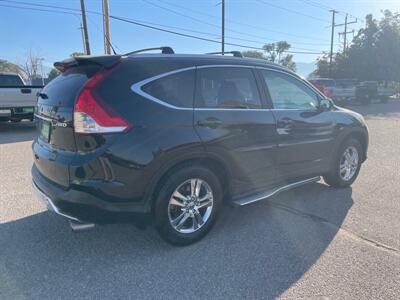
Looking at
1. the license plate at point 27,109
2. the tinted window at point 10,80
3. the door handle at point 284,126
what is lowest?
the license plate at point 27,109

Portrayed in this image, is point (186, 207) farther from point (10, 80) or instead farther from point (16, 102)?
point (10, 80)

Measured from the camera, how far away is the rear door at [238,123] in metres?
3.43

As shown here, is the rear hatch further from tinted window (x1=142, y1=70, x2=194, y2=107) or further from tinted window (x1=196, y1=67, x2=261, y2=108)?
tinted window (x1=196, y1=67, x2=261, y2=108)

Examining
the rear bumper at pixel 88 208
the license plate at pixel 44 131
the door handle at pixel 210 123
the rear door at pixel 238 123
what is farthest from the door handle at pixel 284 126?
the license plate at pixel 44 131

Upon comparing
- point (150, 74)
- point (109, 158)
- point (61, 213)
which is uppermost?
point (150, 74)

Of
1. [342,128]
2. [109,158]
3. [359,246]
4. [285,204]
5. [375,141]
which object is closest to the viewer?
[109,158]

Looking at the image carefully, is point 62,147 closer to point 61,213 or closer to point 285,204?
point 61,213

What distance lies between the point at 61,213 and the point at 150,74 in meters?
1.45

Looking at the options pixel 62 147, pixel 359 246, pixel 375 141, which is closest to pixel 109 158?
pixel 62 147

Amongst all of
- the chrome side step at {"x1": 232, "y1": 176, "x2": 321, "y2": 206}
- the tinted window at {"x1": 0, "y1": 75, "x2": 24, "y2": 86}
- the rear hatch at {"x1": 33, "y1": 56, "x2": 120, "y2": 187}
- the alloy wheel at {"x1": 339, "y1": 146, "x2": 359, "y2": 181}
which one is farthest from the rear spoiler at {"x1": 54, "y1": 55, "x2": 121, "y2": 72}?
the tinted window at {"x1": 0, "y1": 75, "x2": 24, "y2": 86}

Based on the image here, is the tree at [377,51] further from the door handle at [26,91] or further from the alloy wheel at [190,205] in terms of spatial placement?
the alloy wheel at [190,205]

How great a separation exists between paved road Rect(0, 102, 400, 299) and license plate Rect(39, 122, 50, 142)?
1.05 meters

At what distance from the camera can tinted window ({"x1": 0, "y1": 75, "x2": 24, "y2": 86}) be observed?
12084mm

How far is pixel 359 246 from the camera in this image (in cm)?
348
